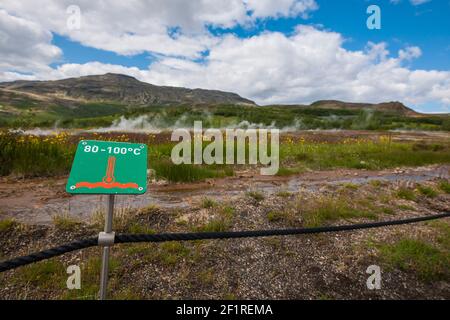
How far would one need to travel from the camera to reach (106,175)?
256cm

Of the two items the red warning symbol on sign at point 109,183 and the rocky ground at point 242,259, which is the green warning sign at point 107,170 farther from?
the rocky ground at point 242,259

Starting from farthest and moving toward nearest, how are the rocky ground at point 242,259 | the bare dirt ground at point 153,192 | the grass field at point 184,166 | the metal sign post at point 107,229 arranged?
1. the grass field at point 184,166
2. the bare dirt ground at point 153,192
3. the rocky ground at point 242,259
4. the metal sign post at point 107,229

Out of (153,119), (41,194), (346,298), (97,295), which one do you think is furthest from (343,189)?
(153,119)

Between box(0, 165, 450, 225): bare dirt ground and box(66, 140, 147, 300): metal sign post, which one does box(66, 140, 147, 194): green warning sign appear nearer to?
box(66, 140, 147, 300): metal sign post

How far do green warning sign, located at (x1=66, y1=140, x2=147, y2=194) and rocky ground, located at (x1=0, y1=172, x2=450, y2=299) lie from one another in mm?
1794

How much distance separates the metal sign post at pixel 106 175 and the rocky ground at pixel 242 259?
1556 mm

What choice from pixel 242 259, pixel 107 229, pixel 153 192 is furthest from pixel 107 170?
pixel 153 192

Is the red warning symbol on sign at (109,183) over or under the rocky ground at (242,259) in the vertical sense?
over

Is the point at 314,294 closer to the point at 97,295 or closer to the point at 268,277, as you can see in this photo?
the point at 268,277

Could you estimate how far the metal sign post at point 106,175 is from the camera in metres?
2.49

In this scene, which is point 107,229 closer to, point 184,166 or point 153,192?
point 153,192

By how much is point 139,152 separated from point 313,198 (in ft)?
20.4

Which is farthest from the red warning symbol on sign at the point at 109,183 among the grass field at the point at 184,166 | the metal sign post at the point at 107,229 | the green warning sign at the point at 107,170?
the grass field at the point at 184,166

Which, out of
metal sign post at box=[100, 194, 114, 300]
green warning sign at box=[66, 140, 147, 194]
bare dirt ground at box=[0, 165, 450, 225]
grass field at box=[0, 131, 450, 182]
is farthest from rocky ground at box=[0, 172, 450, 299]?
grass field at box=[0, 131, 450, 182]
